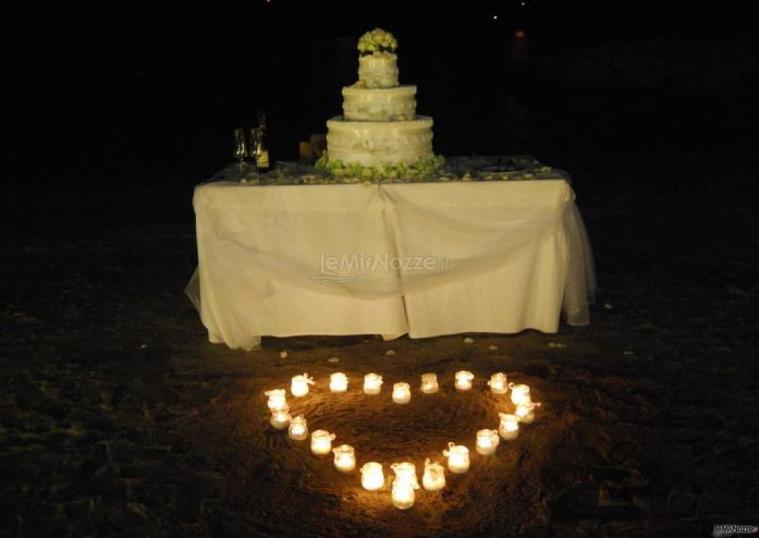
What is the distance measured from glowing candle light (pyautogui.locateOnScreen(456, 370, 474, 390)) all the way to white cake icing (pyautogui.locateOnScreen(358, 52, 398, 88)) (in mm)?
2116

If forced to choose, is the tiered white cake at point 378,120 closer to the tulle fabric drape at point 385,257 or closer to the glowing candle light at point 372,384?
the tulle fabric drape at point 385,257

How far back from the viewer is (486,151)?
14.0 m

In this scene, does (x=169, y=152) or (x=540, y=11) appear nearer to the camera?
(x=169, y=152)

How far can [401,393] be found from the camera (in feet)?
15.1

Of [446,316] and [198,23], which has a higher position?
[198,23]

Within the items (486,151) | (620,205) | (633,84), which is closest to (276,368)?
(620,205)

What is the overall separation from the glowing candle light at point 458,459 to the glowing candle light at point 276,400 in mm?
1114

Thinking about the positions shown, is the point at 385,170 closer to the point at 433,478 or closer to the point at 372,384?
the point at 372,384

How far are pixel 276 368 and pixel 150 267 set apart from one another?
114 inches

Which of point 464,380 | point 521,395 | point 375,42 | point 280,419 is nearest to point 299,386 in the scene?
point 280,419

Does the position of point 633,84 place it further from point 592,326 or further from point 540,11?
point 592,326

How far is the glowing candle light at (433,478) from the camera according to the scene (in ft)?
11.9

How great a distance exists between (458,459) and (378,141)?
2.39 meters

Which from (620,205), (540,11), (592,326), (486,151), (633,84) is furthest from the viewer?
(540,11)
